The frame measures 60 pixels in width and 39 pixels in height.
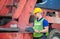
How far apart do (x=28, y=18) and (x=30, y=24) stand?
207 mm

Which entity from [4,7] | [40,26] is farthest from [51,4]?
[40,26]

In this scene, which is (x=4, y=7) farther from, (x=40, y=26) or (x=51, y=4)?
(x=51, y=4)

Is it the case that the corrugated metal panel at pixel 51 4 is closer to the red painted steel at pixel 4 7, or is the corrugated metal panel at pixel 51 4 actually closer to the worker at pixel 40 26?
the red painted steel at pixel 4 7

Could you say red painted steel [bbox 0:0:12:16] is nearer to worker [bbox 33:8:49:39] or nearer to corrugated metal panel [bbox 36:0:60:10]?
worker [bbox 33:8:49:39]

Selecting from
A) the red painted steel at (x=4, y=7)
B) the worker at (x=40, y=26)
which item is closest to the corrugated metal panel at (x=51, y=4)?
the red painted steel at (x=4, y=7)

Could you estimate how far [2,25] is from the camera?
18.3 feet

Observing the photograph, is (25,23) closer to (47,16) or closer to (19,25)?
(19,25)

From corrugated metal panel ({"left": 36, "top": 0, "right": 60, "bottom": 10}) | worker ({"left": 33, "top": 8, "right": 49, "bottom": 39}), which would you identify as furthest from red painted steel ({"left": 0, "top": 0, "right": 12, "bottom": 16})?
corrugated metal panel ({"left": 36, "top": 0, "right": 60, "bottom": 10})

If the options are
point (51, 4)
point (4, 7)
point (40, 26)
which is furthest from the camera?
point (51, 4)

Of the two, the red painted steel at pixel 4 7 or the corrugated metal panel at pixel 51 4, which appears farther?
the corrugated metal panel at pixel 51 4

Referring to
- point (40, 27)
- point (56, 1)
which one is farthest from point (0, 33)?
point (56, 1)

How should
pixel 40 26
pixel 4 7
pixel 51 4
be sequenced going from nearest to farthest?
1. pixel 40 26
2. pixel 4 7
3. pixel 51 4

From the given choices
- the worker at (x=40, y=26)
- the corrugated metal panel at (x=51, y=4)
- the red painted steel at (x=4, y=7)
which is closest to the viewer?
the worker at (x=40, y=26)

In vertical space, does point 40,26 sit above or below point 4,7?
below
